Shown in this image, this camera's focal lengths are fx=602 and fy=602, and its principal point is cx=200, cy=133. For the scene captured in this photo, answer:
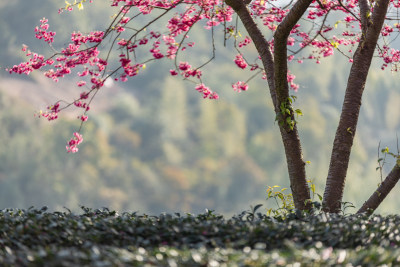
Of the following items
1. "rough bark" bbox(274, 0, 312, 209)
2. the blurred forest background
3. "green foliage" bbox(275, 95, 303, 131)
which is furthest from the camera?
the blurred forest background

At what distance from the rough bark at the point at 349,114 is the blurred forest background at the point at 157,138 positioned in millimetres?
27427

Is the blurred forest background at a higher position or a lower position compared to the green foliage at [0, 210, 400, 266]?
higher

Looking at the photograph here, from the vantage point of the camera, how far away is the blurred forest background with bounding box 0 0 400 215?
3453 cm

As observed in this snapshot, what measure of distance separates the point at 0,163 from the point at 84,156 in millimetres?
4823

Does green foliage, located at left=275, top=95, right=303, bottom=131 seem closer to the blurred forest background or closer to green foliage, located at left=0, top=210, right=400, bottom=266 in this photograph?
green foliage, located at left=0, top=210, right=400, bottom=266

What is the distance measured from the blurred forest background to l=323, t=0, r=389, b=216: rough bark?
90.0ft

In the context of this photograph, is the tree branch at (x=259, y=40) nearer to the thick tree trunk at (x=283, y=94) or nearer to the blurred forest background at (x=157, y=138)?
the thick tree trunk at (x=283, y=94)

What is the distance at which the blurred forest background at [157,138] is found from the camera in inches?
1359

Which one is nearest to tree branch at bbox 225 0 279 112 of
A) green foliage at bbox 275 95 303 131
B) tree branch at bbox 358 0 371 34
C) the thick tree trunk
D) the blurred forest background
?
the thick tree trunk

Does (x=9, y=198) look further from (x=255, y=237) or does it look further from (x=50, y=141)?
(x=255, y=237)

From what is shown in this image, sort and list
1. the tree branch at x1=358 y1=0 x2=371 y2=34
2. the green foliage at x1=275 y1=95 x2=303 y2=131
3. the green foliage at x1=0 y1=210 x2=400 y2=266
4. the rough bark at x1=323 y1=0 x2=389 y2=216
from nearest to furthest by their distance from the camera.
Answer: the green foliage at x1=0 y1=210 x2=400 y2=266
the green foliage at x1=275 y1=95 x2=303 y2=131
the rough bark at x1=323 y1=0 x2=389 y2=216
the tree branch at x1=358 y1=0 x2=371 y2=34

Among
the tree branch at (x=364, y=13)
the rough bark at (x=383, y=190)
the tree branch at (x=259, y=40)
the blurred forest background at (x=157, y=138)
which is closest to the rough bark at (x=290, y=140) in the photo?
the tree branch at (x=259, y=40)

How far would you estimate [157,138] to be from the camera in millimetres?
37750

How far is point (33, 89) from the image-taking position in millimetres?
37250
